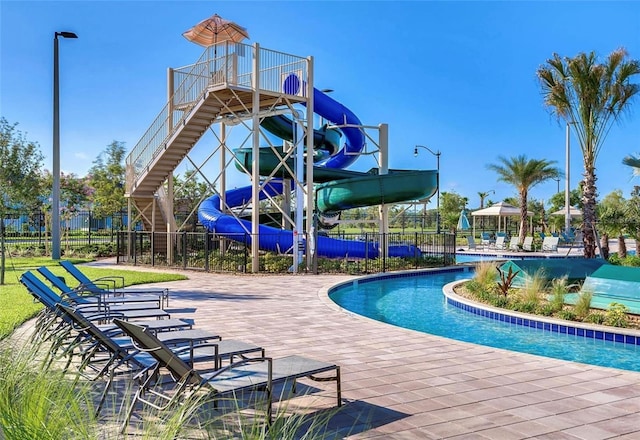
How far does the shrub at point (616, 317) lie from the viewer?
931 cm

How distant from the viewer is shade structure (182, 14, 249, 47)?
20375 mm

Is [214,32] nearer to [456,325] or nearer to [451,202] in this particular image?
[456,325]

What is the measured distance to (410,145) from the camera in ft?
118

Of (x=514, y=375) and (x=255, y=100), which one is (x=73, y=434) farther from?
(x=255, y=100)

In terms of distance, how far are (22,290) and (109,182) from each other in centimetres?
2073

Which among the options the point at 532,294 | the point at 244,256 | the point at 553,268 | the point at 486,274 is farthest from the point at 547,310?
the point at 244,256

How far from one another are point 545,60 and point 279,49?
880 cm

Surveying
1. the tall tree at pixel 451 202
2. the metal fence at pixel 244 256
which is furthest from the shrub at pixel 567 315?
the tall tree at pixel 451 202

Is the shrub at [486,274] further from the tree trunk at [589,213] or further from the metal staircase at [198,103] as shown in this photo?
the metal staircase at [198,103]

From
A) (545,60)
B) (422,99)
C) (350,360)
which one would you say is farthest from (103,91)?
(422,99)

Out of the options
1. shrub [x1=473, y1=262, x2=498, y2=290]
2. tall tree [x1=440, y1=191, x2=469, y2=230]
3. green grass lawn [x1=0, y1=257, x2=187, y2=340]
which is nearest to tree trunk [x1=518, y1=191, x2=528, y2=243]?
shrub [x1=473, y1=262, x2=498, y2=290]

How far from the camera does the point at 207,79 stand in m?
19.5

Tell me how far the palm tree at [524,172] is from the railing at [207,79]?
77.7 ft

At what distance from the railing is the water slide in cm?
77
